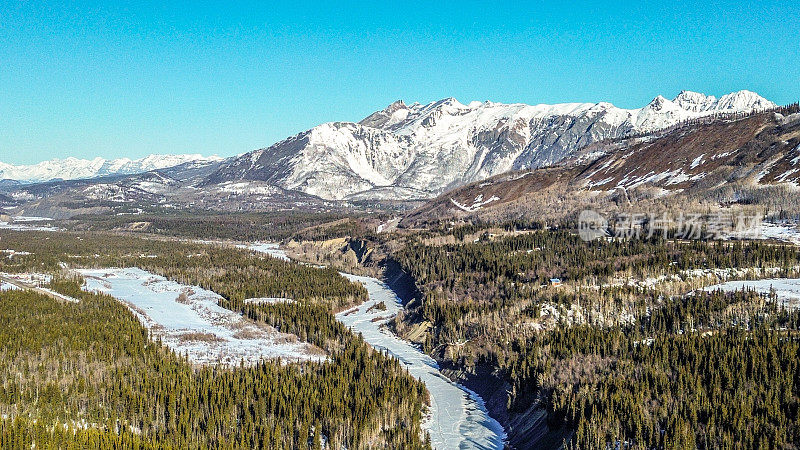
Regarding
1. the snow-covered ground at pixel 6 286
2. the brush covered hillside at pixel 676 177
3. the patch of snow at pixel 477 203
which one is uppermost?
the brush covered hillside at pixel 676 177

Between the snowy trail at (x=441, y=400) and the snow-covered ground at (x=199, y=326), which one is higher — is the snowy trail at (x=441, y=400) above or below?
below

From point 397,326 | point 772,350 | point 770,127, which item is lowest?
point 397,326

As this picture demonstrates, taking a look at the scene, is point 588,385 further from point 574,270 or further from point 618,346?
point 574,270

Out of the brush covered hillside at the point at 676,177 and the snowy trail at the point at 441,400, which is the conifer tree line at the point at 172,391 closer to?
the snowy trail at the point at 441,400

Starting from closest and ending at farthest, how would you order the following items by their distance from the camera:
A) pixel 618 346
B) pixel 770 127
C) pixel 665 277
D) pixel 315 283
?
pixel 618 346, pixel 665 277, pixel 315 283, pixel 770 127

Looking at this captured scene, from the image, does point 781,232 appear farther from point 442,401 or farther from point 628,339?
point 442,401

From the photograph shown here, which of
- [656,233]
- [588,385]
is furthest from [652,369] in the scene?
[656,233]

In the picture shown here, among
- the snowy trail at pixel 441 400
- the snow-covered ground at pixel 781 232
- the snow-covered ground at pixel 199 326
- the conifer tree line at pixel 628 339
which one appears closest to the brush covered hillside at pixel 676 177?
the snow-covered ground at pixel 781 232
